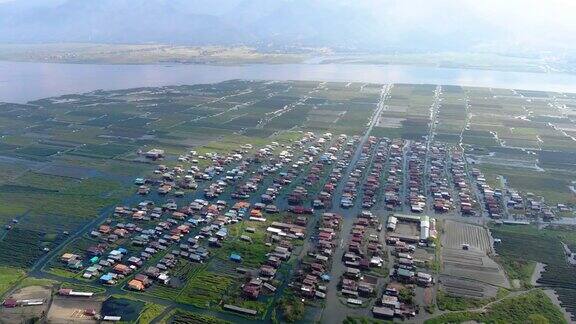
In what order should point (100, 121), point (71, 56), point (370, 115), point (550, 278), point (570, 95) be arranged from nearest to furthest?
point (550, 278) → point (100, 121) → point (370, 115) → point (570, 95) → point (71, 56)

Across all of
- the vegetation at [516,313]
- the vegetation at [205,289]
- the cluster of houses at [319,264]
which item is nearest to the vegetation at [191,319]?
the vegetation at [205,289]

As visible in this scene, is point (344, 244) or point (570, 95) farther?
point (570, 95)

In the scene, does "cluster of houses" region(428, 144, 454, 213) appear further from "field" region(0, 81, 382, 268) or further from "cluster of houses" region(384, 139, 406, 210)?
"field" region(0, 81, 382, 268)

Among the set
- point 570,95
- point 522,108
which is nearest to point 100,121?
point 522,108

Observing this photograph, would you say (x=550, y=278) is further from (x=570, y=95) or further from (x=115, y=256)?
(x=570, y=95)

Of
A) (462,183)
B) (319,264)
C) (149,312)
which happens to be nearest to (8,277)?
(149,312)

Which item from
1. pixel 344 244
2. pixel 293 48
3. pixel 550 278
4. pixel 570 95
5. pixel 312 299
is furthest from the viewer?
pixel 293 48

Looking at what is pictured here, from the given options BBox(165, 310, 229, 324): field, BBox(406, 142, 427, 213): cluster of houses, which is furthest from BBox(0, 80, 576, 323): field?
BBox(406, 142, 427, 213): cluster of houses

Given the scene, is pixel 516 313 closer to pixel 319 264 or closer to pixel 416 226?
pixel 416 226
